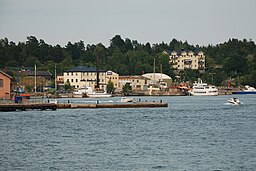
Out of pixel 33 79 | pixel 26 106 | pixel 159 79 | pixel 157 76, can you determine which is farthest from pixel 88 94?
pixel 26 106

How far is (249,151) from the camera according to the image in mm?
41594

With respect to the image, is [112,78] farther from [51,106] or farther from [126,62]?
[51,106]

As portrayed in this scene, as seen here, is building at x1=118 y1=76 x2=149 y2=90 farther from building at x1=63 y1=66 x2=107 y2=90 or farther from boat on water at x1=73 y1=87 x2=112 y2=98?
boat on water at x1=73 y1=87 x2=112 y2=98

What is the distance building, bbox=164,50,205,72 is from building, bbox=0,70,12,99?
104165 mm

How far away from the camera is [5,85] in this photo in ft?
272

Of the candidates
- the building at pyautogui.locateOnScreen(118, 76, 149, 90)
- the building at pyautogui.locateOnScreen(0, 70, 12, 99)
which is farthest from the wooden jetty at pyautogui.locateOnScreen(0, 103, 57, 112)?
the building at pyautogui.locateOnScreen(118, 76, 149, 90)

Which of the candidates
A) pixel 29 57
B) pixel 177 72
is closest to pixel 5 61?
pixel 29 57

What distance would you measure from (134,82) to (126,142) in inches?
4408

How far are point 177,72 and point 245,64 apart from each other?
680 inches

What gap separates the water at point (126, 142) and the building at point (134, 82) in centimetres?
8404

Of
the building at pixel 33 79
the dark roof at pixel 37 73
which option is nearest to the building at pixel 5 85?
the building at pixel 33 79

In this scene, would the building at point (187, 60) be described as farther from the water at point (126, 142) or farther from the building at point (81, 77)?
the water at point (126, 142)

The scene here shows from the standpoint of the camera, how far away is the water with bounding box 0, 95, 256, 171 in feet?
123

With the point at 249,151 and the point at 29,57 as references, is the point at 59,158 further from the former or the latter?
the point at 29,57
